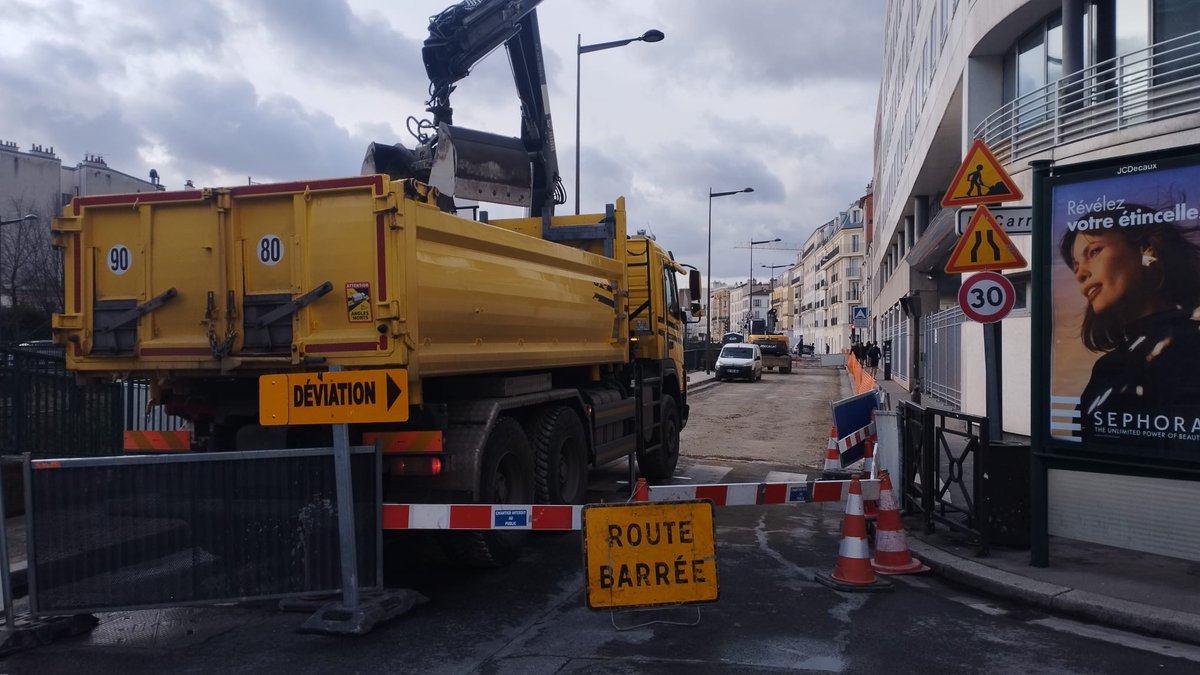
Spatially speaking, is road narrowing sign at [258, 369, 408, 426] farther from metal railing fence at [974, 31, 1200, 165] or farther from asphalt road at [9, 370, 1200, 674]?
metal railing fence at [974, 31, 1200, 165]

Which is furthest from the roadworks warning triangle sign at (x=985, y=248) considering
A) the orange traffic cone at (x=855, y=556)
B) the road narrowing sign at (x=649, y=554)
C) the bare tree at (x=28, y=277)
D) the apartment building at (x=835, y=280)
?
the apartment building at (x=835, y=280)

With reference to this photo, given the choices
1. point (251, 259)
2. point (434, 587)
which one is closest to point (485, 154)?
point (251, 259)

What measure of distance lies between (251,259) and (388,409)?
1.62 m

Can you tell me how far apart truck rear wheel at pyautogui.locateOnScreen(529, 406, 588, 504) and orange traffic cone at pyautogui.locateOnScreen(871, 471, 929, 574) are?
2740 mm

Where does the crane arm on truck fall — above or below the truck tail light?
above

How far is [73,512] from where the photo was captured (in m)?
5.36

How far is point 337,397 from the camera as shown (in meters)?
5.36

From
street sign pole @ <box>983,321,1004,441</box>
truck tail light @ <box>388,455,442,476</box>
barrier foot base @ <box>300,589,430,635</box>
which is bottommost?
barrier foot base @ <box>300,589,430,635</box>

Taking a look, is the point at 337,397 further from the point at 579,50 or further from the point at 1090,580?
the point at 579,50

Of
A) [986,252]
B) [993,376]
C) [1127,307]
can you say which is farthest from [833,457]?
[1127,307]

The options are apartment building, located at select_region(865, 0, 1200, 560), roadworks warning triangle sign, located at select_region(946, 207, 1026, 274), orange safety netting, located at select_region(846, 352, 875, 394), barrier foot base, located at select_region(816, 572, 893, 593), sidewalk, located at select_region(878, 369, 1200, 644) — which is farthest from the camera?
orange safety netting, located at select_region(846, 352, 875, 394)

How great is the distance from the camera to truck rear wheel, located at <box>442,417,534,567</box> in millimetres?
6590

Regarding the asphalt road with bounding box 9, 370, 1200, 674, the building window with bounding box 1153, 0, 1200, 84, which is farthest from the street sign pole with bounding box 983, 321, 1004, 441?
the building window with bounding box 1153, 0, 1200, 84

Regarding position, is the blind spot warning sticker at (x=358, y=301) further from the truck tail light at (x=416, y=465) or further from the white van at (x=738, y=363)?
the white van at (x=738, y=363)
